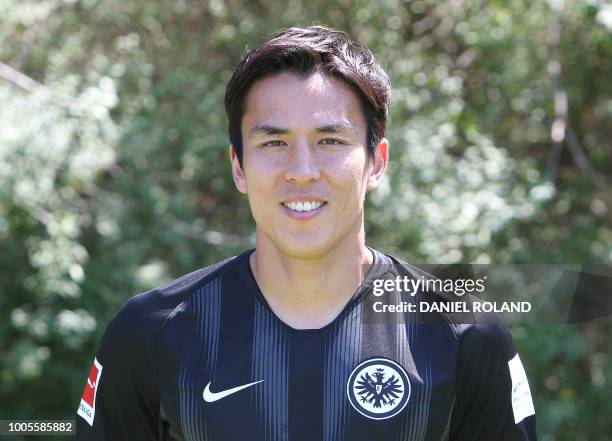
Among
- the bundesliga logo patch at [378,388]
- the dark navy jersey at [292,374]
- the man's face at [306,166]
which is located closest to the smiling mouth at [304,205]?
the man's face at [306,166]

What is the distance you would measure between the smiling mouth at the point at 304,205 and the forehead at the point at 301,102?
0.56 feet

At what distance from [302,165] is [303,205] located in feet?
0.29

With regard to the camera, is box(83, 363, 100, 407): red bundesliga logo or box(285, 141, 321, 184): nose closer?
box(285, 141, 321, 184): nose

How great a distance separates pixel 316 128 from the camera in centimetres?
214

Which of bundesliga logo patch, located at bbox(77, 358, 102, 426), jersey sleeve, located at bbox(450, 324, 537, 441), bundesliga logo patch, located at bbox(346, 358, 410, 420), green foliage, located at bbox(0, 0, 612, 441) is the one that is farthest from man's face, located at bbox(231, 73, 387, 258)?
green foliage, located at bbox(0, 0, 612, 441)

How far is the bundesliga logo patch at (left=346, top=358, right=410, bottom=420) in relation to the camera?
211 centimetres

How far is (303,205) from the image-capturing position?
212cm

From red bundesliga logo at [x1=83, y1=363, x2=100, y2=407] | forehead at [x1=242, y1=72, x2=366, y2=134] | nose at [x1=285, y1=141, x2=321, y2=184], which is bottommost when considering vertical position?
red bundesliga logo at [x1=83, y1=363, x2=100, y2=407]

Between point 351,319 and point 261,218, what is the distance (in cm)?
31

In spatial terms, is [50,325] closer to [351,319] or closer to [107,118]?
[107,118]

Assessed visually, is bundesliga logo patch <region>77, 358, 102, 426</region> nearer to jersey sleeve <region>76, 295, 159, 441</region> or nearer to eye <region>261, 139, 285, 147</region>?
jersey sleeve <region>76, 295, 159, 441</region>

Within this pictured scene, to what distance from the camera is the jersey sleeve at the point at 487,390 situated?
217 centimetres

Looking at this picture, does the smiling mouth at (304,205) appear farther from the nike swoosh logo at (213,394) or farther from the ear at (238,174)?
the nike swoosh logo at (213,394)

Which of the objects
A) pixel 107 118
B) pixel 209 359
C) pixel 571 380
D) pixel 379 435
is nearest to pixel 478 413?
pixel 379 435
